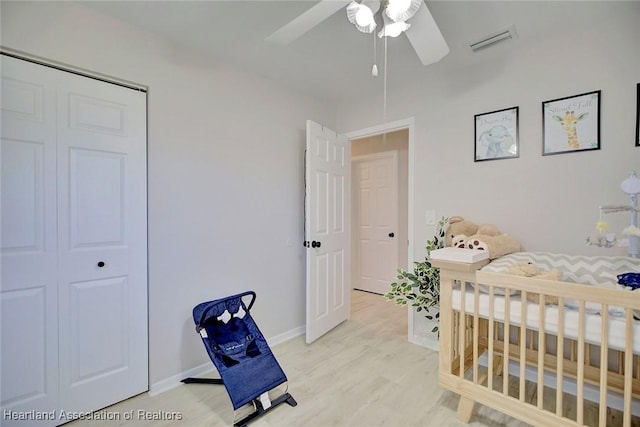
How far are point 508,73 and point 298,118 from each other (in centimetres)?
178

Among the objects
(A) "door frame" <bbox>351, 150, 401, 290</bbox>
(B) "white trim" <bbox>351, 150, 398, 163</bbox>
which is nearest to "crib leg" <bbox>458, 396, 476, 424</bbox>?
(A) "door frame" <bbox>351, 150, 401, 290</bbox>

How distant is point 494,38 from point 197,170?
2265 millimetres

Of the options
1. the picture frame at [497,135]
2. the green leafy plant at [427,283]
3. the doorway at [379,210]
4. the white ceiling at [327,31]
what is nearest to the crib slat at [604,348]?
the green leafy plant at [427,283]

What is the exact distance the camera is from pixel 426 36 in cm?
148

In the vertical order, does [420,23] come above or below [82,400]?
above

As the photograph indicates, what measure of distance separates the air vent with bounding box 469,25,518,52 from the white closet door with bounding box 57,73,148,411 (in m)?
2.31

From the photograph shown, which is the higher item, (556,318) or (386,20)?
(386,20)

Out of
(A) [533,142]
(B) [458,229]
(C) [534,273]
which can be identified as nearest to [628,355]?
(C) [534,273]

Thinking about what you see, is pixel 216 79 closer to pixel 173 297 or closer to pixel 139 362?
pixel 173 297

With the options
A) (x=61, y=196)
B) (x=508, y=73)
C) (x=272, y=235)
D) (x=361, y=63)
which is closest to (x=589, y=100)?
(x=508, y=73)

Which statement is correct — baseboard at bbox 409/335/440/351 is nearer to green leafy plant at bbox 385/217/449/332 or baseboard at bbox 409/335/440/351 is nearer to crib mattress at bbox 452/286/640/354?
green leafy plant at bbox 385/217/449/332

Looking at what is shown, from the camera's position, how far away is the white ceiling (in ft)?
5.49

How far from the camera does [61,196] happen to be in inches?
65.4

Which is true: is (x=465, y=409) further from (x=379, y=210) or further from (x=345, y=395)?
(x=379, y=210)
